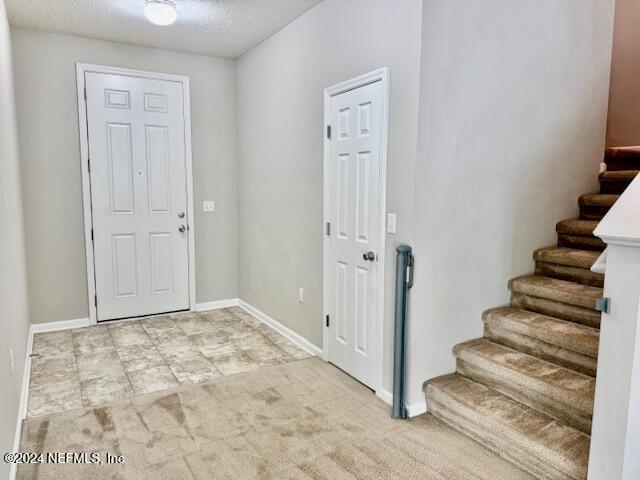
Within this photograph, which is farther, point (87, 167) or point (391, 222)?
point (87, 167)

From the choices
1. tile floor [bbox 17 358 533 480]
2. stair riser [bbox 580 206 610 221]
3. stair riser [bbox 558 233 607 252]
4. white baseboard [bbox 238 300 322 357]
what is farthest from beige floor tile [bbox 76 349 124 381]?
A: stair riser [bbox 580 206 610 221]

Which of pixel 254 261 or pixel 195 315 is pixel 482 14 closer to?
pixel 254 261

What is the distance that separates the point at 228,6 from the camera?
3336 millimetres

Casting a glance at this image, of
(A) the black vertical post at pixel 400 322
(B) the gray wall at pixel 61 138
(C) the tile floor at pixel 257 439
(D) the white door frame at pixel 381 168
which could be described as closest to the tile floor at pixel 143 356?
(C) the tile floor at pixel 257 439

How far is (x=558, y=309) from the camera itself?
2703 millimetres

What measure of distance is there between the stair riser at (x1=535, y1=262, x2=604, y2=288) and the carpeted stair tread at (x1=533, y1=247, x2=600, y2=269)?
3 cm

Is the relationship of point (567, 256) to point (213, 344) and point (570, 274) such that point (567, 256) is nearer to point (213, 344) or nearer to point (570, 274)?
point (570, 274)

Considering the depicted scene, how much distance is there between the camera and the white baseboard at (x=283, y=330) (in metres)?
3.60

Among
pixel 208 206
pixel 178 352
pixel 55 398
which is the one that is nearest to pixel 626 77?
pixel 208 206

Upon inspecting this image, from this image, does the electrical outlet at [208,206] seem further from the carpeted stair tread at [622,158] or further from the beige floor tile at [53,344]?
the carpeted stair tread at [622,158]

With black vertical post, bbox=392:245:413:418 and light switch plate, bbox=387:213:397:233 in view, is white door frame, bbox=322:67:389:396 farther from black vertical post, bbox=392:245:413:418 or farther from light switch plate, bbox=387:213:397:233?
black vertical post, bbox=392:245:413:418

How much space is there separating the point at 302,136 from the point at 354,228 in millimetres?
1006

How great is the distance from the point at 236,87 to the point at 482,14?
289 cm

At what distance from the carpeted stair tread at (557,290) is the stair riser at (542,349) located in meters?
0.31
